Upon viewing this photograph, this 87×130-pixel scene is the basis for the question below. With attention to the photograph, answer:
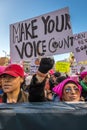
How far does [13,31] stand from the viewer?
27.9ft

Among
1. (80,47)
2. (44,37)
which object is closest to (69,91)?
(44,37)

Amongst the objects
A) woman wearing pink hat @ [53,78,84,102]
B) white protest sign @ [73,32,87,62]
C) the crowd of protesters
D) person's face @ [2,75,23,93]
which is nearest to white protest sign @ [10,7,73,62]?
white protest sign @ [73,32,87,62]

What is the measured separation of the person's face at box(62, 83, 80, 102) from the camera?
3.95m

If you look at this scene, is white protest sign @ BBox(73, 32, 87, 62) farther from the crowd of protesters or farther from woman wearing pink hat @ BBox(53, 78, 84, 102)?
the crowd of protesters

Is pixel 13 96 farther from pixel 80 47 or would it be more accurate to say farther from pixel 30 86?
pixel 80 47

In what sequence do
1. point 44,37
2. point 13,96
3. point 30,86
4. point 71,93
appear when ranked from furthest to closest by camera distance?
1. point 44,37
2. point 71,93
3. point 13,96
4. point 30,86

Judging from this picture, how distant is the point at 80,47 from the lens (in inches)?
418

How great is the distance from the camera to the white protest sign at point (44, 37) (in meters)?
7.42

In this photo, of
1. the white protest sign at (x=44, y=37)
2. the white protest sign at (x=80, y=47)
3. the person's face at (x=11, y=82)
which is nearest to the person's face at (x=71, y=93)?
the person's face at (x=11, y=82)

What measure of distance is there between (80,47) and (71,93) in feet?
21.9

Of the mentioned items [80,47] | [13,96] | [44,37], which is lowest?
[13,96]

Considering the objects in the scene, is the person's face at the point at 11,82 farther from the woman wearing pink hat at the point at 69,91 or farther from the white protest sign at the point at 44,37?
the white protest sign at the point at 44,37

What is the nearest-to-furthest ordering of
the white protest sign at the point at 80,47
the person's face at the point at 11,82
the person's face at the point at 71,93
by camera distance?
1. the person's face at the point at 11,82
2. the person's face at the point at 71,93
3. the white protest sign at the point at 80,47

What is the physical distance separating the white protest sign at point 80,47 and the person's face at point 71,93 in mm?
5768
